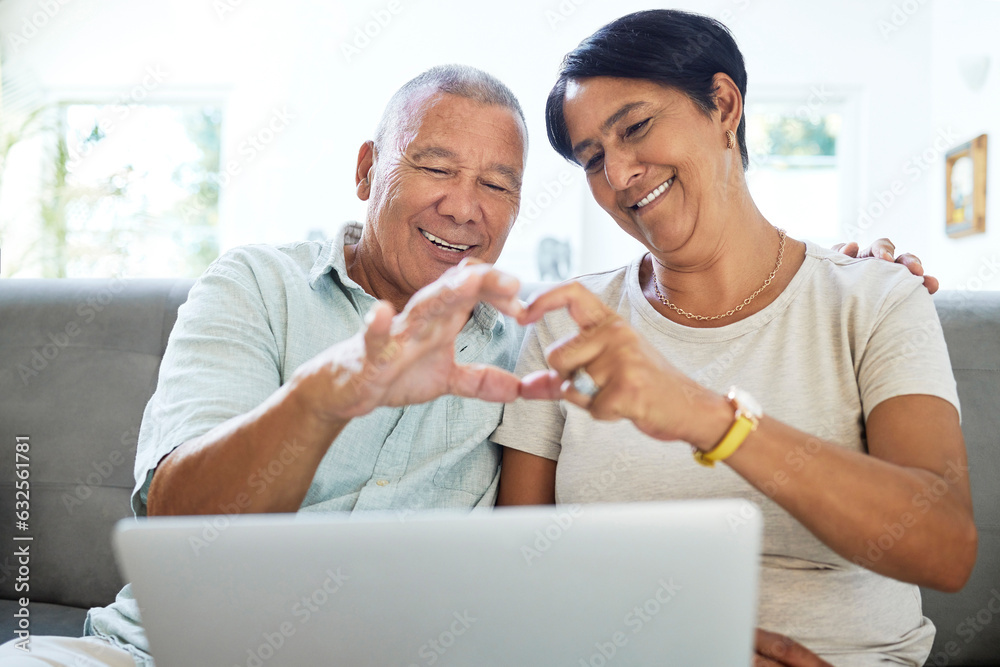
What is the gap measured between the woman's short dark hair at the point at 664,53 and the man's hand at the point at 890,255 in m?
0.34

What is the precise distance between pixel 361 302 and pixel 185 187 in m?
4.84

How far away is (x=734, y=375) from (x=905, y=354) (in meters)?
0.25

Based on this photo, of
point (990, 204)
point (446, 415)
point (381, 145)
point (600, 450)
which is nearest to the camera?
point (600, 450)

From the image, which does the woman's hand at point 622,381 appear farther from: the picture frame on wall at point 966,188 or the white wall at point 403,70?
the white wall at point 403,70

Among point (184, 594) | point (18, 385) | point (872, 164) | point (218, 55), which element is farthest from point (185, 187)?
point (184, 594)

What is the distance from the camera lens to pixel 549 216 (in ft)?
17.3

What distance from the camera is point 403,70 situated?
5402 millimetres

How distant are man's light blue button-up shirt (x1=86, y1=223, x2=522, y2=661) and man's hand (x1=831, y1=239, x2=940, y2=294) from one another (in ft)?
2.12

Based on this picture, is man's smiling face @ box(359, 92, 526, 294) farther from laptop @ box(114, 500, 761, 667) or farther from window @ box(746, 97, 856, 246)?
window @ box(746, 97, 856, 246)

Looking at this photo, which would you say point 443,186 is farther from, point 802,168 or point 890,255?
point 802,168

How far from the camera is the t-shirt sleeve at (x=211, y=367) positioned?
3.59 ft

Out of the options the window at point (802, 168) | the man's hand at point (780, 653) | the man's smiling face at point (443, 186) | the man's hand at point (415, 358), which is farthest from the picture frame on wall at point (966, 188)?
the man's hand at point (415, 358)

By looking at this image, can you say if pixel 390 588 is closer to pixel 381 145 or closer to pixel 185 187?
pixel 381 145

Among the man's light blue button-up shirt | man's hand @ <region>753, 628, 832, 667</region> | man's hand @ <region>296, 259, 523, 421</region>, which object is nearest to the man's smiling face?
the man's light blue button-up shirt
